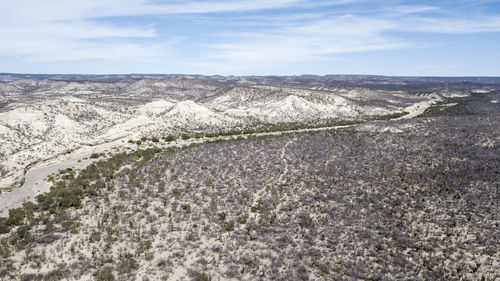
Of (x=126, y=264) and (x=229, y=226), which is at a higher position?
(x=229, y=226)

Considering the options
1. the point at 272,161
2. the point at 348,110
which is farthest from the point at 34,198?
the point at 348,110

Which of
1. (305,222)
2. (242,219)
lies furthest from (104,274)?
(305,222)

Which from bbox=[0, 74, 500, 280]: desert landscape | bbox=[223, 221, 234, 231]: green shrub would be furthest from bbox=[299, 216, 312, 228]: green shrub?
bbox=[223, 221, 234, 231]: green shrub

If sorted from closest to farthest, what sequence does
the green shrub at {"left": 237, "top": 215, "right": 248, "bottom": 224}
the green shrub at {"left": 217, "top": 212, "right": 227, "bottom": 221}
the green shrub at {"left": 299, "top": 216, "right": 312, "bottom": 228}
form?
the green shrub at {"left": 299, "top": 216, "right": 312, "bottom": 228}, the green shrub at {"left": 237, "top": 215, "right": 248, "bottom": 224}, the green shrub at {"left": 217, "top": 212, "right": 227, "bottom": 221}

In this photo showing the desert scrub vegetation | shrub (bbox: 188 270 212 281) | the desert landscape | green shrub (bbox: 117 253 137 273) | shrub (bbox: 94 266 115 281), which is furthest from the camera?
the desert landscape

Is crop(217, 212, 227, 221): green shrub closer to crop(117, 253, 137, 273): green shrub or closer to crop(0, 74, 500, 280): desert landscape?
crop(0, 74, 500, 280): desert landscape

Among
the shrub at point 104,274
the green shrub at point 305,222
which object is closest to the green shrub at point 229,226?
the green shrub at point 305,222

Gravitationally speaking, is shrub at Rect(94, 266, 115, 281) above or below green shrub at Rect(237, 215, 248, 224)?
below

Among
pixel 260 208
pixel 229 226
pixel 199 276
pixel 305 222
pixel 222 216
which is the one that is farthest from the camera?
pixel 260 208

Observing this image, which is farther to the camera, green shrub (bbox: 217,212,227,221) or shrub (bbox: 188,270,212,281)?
green shrub (bbox: 217,212,227,221)

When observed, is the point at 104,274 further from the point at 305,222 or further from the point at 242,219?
the point at 305,222
